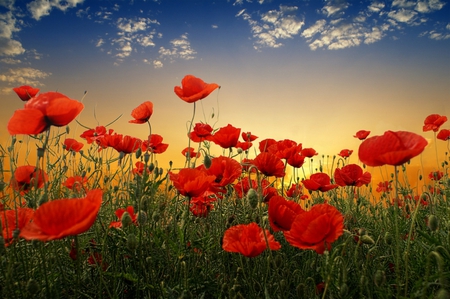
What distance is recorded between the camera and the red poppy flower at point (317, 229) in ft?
4.49

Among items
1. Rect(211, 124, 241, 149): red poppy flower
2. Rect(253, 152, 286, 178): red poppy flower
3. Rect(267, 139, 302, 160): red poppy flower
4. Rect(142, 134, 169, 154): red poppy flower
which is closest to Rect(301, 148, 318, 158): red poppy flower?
Rect(267, 139, 302, 160): red poppy flower

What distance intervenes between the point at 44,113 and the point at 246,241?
38.9 inches

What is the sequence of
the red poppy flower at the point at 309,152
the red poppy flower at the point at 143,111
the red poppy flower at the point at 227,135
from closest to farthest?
the red poppy flower at the point at 143,111 → the red poppy flower at the point at 227,135 → the red poppy flower at the point at 309,152

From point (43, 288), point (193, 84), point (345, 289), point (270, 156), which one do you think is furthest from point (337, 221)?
point (43, 288)

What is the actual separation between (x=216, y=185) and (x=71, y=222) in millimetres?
899

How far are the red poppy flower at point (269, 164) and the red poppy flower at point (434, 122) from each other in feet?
10.4

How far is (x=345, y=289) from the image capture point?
138cm

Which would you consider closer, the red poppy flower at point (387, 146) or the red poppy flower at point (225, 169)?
the red poppy flower at point (387, 146)

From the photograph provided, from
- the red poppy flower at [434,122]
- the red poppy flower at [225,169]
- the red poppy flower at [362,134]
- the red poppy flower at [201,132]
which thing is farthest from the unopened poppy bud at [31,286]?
the red poppy flower at [434,122]

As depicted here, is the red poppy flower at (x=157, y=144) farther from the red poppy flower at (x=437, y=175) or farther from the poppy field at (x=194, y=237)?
the red poppy flower at (x=437, y=175)

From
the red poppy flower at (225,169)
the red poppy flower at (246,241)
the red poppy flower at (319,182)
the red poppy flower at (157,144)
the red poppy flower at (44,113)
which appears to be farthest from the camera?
the red poppy flower at (157,144)

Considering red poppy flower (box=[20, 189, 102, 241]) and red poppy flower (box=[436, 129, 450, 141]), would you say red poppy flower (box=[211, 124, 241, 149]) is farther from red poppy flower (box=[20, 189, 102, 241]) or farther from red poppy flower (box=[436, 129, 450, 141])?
red poppy flower (box=[436, 129, 450, 141])

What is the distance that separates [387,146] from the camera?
124cm

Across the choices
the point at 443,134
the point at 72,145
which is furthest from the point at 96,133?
the point at 443,134
